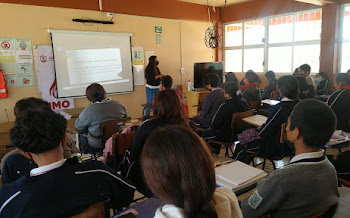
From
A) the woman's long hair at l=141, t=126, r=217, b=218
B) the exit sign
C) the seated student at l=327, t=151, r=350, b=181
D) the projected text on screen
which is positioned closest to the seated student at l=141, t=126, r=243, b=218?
the woman's long hair at l=141, t=126, r=217, b=218

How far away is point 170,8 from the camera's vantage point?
6.41 meters

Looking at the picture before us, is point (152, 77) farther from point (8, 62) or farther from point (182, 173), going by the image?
point (182, 173)

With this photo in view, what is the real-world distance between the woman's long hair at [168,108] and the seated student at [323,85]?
4.45m

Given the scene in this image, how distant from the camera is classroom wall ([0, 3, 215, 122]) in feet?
14.8

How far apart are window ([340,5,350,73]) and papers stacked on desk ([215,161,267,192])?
5.20 m

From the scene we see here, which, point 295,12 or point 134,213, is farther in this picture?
point 295,12

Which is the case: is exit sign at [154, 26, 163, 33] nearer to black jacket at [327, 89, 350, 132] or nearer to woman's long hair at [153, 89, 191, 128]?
black jacket at [327, 89, 350, 132]

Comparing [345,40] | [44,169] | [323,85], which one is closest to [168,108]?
[44,169]

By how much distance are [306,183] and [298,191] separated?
5 cm

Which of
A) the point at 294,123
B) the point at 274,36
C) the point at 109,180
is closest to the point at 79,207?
the point at 109,180

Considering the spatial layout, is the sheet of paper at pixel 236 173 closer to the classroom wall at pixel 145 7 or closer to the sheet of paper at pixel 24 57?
the sheet of paper at pixel 24 57

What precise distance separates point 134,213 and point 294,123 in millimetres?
902

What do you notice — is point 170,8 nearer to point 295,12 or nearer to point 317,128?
point 295,12

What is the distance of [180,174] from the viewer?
73cm
